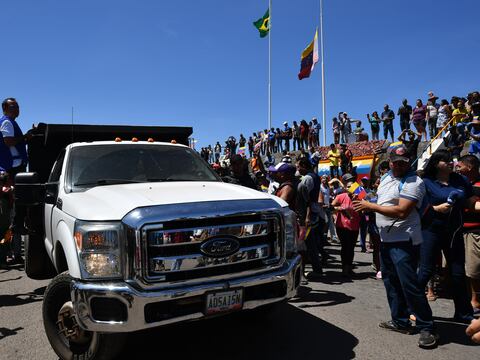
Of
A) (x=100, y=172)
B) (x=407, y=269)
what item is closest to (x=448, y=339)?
(x=407, y=269)

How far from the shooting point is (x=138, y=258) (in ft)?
9.29

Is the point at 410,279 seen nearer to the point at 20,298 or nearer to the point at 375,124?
the point at 20,298

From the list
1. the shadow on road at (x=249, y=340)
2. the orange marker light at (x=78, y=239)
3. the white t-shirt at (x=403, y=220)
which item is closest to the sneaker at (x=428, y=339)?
the shadow on road at (x=249, y=340)

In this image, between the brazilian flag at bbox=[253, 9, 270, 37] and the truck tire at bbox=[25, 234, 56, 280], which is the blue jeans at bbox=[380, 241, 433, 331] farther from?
the brazilian flag at bbox=[253, 9, 270, 37]

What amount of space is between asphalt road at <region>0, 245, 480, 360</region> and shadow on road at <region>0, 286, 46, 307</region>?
0.01m

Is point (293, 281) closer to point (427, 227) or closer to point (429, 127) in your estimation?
point (427, 227)

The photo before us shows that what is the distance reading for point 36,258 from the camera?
4977mm

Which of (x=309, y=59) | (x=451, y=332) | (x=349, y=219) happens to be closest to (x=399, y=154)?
(x=451, y=332)

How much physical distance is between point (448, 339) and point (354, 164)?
47.7 ft

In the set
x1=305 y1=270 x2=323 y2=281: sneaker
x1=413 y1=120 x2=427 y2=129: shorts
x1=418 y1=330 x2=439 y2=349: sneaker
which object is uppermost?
x1=413 y1=120 x2=427 y2=129: shorts

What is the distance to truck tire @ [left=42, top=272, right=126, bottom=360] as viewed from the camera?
304 cm

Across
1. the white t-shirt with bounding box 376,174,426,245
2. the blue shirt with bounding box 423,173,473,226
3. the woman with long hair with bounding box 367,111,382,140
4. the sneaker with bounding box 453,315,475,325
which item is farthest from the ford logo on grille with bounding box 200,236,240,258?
the woman with long hair with bounding box 367,111,382,140

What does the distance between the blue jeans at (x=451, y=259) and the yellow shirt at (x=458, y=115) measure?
11049 millimetres

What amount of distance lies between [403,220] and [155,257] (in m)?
2.48
